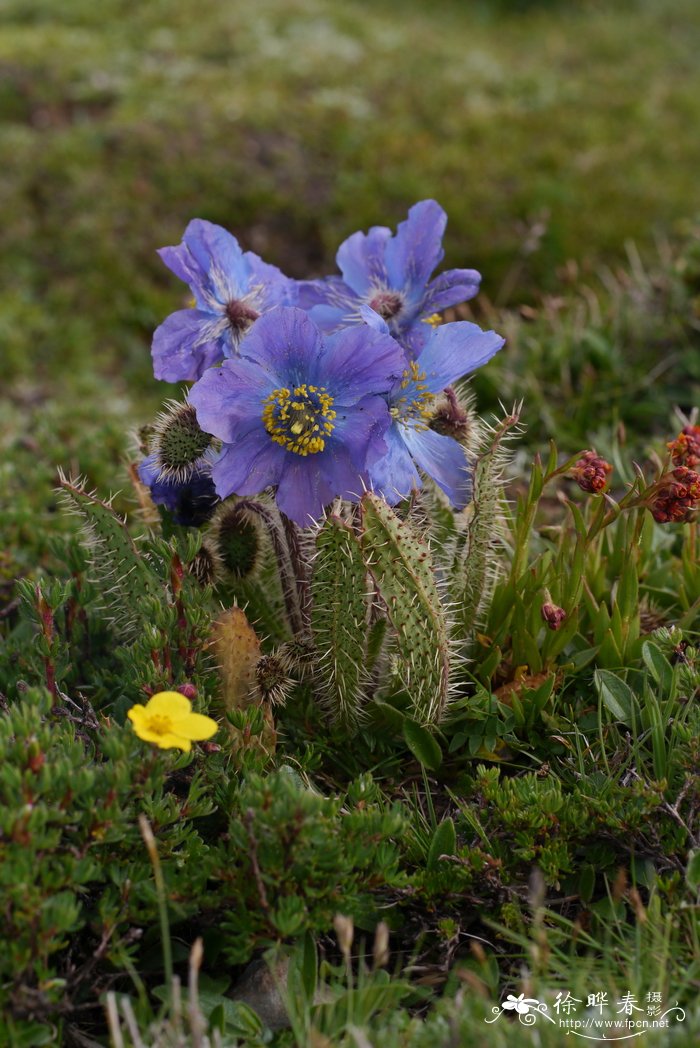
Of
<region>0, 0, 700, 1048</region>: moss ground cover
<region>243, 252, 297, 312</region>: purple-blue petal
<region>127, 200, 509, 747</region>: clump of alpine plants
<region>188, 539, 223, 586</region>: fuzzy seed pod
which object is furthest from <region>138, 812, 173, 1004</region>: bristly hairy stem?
<region>243, 252, 297, 312</region>: purple-blue petal

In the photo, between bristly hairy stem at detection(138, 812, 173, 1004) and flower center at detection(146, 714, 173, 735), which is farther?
flower center at detection(146, 714, 173, 735)

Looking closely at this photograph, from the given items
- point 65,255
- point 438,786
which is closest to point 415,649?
point 438,786

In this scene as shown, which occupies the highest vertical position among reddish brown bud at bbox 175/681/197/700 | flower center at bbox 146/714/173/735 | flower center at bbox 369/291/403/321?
flower center at bbox 369/291/403/321

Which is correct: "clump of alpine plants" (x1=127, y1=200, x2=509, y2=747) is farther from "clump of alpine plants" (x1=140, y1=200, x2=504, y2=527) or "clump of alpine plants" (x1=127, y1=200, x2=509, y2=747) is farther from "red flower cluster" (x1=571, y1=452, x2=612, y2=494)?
"red flower cluster" (x1=571, y1=452, x2=612, y2=494)

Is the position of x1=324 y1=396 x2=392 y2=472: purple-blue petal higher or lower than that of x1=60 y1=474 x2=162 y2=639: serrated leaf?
higher

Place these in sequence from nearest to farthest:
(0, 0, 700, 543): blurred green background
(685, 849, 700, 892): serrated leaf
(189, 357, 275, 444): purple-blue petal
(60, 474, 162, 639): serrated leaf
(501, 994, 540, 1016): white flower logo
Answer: (501, 994, 540, 1016): white flower logo, (685, 849, 700, 892): serrated leaf, (189, 357, 275, 444): purple-blue petal, (60, 474, 162, 639): serrated leaf, (0, 0, 700, 543): blurred green background

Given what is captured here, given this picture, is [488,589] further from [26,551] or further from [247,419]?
[26,551]

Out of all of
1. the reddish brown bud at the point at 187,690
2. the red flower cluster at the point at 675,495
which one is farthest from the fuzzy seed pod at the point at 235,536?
the red flower cluster at the point at 675,495
